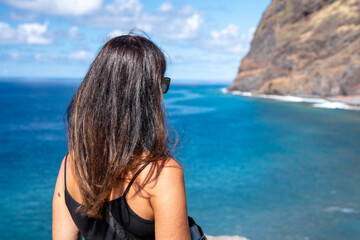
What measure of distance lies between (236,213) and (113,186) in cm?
1312

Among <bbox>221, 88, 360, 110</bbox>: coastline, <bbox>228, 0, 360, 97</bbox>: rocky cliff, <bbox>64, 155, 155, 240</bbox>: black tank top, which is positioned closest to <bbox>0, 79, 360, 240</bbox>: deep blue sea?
<bbox>64, 155, 155, 240</bbox>: black tank top

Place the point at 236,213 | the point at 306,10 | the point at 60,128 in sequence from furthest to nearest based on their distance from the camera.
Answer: the point at 306,10
the point at 60,128
the point at 236,213

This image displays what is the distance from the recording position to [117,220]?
1.40 meters

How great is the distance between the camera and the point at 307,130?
102 ft

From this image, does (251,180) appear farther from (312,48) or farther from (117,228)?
(312,48)

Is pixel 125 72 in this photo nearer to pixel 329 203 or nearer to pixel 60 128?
pixel 329 203

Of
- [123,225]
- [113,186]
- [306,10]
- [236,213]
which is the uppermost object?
[306,10]

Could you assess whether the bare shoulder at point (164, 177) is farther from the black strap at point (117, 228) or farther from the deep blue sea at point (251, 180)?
the deep blue sea at point (251, 180)

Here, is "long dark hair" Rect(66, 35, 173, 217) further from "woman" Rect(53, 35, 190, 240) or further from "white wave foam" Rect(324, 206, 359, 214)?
"white wave foam" Rect(324, 206, 359, 214)

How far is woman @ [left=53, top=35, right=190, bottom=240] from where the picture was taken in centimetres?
132

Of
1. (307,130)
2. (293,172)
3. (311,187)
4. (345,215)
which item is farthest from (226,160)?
(307,130)

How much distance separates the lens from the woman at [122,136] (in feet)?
4.34

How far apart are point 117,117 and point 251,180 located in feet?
56.3

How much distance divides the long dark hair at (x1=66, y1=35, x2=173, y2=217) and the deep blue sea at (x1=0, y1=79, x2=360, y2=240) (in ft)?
5.29
